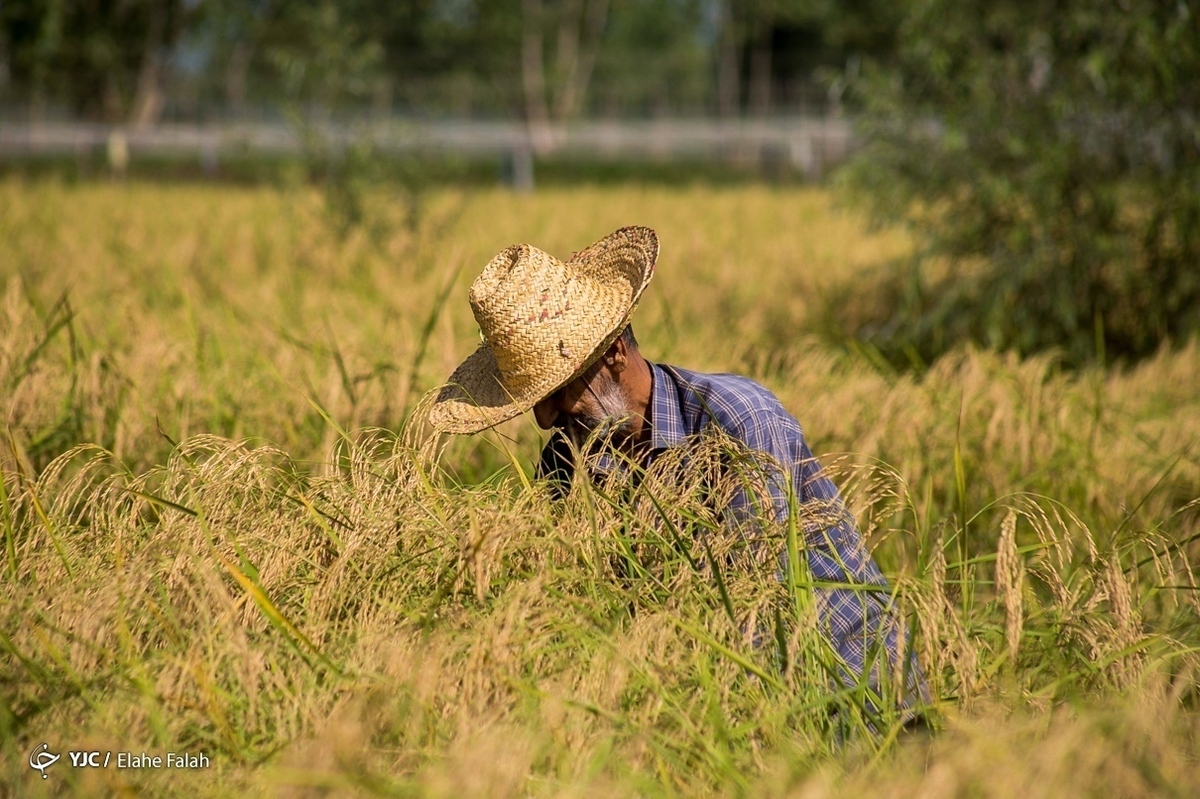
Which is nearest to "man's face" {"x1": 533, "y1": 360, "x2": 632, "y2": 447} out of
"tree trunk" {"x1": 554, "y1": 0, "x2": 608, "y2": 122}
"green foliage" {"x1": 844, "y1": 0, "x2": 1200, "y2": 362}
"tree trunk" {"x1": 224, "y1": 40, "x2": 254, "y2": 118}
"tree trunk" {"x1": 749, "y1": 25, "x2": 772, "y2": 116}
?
"green foliage" {"x1": 844, "y1": 0, "x2": 1200, "y2": 362}

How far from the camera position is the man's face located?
2.44m

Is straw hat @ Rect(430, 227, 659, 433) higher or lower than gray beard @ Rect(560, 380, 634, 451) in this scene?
higher

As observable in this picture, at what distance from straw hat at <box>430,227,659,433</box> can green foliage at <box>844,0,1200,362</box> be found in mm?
3126

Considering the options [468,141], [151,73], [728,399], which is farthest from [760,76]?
[728,399]

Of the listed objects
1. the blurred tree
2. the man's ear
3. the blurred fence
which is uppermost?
the blurred tree

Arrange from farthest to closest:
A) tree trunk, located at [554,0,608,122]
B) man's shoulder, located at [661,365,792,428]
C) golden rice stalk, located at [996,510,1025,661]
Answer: tree trunk, located at [554,0,608,122] → man's shoulder, located at [661,365,792,428] → golden rice stalk, located at [996,510,1025,661]

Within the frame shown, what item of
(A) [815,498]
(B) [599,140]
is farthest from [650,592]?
(B) [599,140]

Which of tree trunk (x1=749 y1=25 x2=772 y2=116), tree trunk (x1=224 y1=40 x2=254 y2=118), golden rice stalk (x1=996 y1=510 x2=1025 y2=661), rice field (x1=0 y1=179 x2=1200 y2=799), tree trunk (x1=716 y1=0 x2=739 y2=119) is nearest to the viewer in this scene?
rice field (x1=0 y1=179 x2=1200 y2=799)

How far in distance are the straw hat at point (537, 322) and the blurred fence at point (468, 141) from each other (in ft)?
19.8

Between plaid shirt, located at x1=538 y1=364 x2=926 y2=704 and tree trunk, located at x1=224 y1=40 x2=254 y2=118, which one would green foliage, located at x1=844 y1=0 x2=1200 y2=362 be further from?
tree trunk, located at x1=224 y1=40 x2=254 y2=118

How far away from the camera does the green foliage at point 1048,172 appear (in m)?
5.48

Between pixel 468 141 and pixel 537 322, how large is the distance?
17660 millimetres

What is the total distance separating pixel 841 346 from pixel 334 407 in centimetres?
266

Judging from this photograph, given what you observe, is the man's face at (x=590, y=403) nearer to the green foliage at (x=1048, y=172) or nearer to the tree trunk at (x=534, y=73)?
the green foliage at (x=1048, y=172)
